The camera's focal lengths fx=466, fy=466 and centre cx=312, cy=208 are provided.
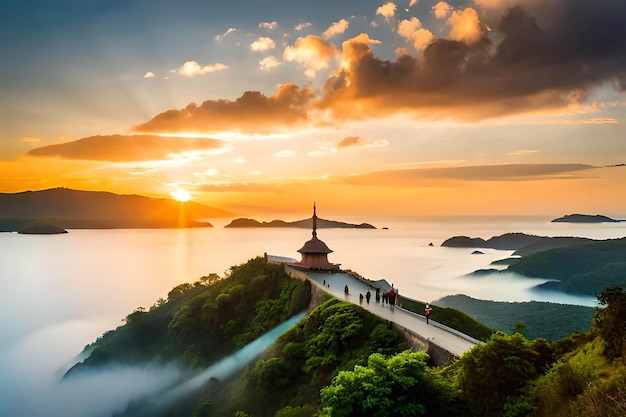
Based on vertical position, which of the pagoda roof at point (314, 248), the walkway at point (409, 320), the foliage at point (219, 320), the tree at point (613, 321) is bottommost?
the foliage at point (219, 320)

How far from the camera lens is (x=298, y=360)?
94.4ft

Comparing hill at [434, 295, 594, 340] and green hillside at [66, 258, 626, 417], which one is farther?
hill at [434, 295, 594, 340]

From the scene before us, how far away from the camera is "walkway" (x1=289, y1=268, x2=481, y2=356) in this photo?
21.6 meters

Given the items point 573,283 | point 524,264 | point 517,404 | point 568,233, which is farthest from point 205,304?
point 568,233

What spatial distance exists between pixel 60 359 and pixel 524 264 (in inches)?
6041

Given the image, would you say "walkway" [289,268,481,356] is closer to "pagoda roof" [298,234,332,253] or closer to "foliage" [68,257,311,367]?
"foliage" [68,257,311,367]

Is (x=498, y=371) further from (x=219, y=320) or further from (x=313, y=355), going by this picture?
(x=219, y=320)

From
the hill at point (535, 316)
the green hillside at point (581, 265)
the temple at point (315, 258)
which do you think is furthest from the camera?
the green hillside at point (581, 265)

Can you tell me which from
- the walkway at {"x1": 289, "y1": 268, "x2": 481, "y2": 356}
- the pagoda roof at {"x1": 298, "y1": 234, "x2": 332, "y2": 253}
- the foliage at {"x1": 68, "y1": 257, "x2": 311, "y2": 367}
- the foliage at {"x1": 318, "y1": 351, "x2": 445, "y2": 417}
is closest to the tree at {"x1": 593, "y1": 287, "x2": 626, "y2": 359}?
the foliage at {"x1": 318, "y1": 351, "x2": 445, "y2": 417}

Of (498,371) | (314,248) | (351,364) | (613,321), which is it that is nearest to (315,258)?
(314,248)

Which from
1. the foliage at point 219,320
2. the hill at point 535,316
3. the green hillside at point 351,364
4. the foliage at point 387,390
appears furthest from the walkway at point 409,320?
the hill at point 535,316

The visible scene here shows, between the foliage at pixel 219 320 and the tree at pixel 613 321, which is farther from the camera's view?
the foliage at pixel 219 320

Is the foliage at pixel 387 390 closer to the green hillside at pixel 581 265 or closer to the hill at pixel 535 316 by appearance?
the hill at pixel 535 316

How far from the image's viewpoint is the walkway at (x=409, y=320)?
2161 centimetres
